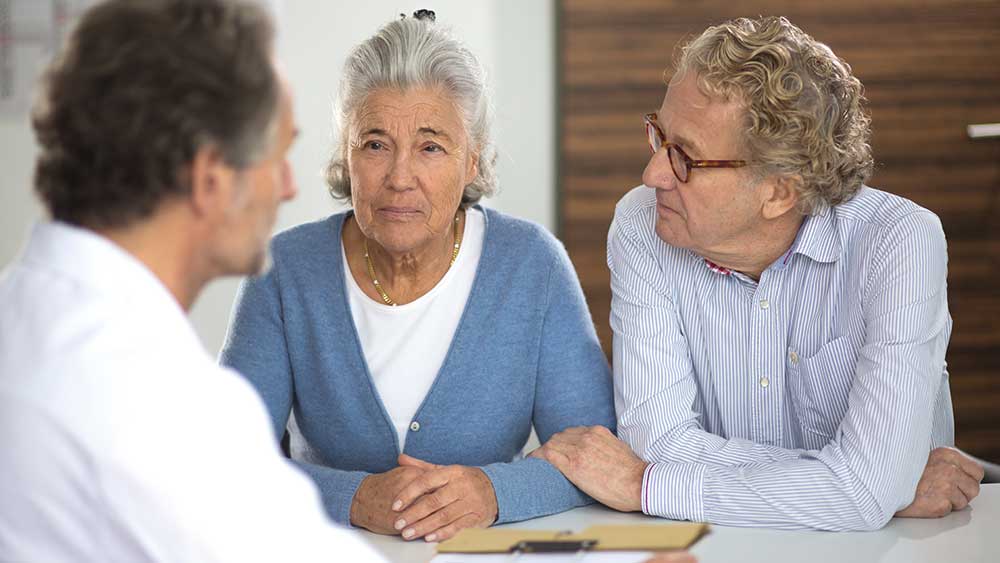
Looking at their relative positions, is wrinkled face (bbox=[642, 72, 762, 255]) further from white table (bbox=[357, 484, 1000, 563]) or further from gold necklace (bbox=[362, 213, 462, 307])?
white table (bbox=[357, 484, 1000, 563])

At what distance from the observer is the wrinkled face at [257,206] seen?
1027mm

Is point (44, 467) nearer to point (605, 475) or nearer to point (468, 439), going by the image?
point (605, 475)

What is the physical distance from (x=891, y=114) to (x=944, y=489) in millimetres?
2261

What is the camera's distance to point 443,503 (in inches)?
63.1

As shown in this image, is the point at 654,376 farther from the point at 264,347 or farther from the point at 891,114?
the point at 891,114

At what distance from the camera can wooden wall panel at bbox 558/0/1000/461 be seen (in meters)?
3.58

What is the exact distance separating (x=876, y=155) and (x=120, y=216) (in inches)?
122

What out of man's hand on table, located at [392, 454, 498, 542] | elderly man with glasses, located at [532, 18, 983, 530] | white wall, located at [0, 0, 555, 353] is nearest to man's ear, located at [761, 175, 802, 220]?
elderly man with glasses, located at [532, 18, 983, 530]

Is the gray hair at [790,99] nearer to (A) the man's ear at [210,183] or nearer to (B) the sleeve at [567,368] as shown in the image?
(B) the sleeve at [567,368]

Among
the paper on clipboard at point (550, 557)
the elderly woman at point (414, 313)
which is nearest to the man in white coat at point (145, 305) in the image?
the paper on clipboard at point (550, 557)

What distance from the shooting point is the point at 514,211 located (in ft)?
12.1

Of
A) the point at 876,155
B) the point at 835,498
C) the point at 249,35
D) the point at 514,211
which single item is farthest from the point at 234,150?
the point at 876,155

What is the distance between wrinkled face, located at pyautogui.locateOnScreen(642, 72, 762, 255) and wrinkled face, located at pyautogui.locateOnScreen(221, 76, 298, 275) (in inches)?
33.9

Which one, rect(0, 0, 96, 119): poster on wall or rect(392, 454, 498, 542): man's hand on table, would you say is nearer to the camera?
rect(392, 454, 498, 542): man's hand on table
